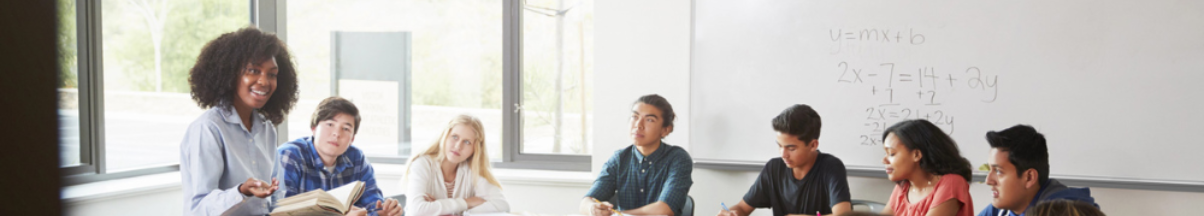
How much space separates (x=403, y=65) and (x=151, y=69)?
114cm

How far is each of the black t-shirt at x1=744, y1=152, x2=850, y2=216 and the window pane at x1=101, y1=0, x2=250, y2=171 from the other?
267 cm

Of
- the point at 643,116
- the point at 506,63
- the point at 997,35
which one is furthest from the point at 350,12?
the point at 997,35

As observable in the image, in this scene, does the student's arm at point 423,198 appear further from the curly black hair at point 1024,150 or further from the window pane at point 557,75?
the curly black hair at point 1024,150

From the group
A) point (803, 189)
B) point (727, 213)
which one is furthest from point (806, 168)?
point (727, 213)

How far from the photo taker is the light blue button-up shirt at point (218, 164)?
2.04 m

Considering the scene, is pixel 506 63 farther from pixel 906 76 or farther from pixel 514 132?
pixel 906 76

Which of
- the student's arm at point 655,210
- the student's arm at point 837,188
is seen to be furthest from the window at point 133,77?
the student's arm at point 837,188

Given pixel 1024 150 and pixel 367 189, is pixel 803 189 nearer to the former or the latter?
pixel 1024 150

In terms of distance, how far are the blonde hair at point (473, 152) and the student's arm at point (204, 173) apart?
709mm

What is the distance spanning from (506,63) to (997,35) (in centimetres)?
220

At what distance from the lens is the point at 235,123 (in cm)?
220

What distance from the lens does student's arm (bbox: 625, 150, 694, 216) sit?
2.65m

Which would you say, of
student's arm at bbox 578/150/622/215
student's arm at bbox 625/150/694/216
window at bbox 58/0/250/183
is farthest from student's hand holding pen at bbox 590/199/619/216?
window at bbox 58/0/250/183

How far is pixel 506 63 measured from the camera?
3.83 metres
